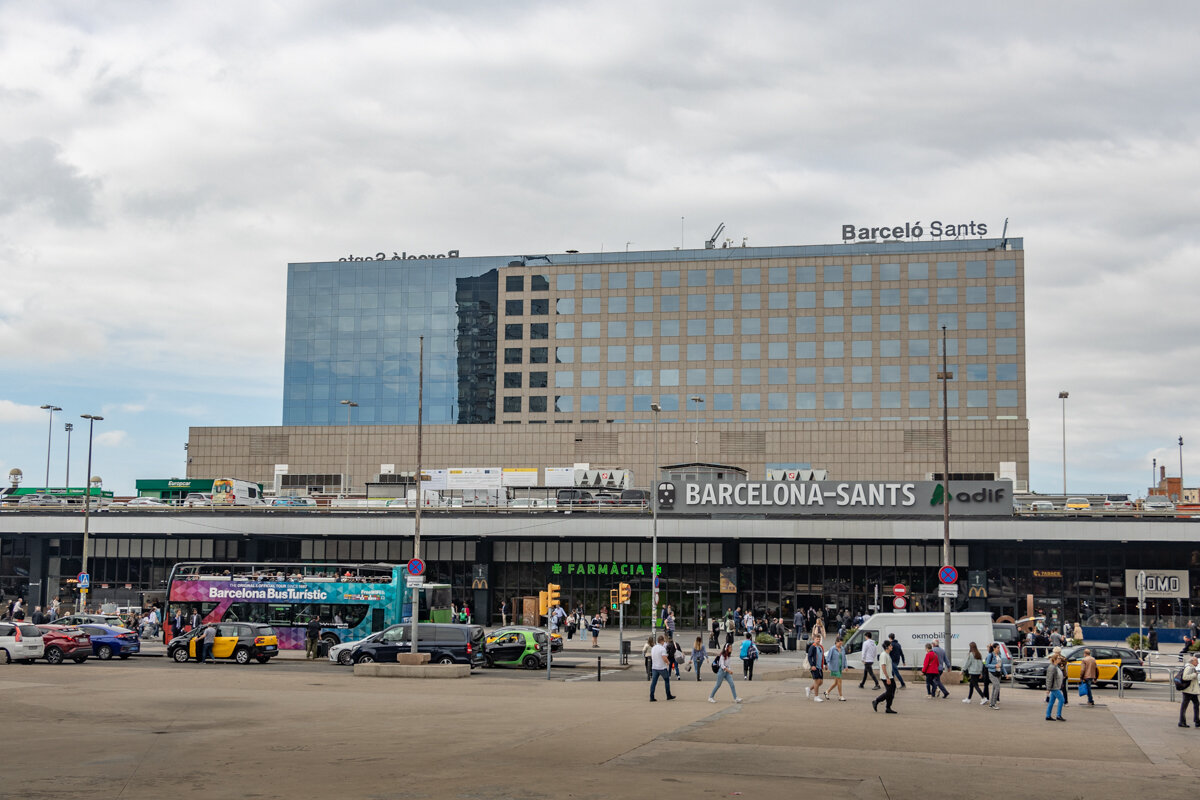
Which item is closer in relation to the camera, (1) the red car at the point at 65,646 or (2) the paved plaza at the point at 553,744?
(2) the paved plaza at the point at 553,744

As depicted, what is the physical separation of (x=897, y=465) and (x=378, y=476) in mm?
45942

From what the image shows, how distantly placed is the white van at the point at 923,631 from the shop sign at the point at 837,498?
25.6 m

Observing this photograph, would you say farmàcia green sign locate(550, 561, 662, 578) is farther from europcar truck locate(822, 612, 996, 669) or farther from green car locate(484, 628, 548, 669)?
europcar truck locate(822, 612, 996, 669)

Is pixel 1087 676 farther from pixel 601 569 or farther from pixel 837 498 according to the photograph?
pixel 601 569

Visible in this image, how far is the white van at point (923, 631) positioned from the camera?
130ft

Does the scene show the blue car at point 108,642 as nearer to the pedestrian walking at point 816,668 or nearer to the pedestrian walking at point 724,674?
the pedestrian walking at point 724,674

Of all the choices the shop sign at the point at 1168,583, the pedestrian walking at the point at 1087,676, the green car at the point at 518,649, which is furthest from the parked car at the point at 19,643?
the shop sign at the point at 1168,583

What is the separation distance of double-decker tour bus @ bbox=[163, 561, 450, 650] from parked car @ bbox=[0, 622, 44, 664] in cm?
847

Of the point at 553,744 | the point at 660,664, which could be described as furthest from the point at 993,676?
the point at 553,744

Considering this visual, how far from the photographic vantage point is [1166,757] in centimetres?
2114

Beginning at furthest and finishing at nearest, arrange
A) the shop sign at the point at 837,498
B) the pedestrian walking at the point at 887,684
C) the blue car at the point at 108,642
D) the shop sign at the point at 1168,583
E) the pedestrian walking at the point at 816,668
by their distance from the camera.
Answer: the shop sign at the point at 1168,583 → the shop sign at the point at 837,498 → the blue car at the point at 108,642 → the pedestrian walking at the point at 816,668 → the pedestrian walking at the point at 887,684

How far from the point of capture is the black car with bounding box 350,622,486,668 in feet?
136

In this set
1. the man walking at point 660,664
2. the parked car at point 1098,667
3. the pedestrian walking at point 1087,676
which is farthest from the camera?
the parked car at point 1098,667

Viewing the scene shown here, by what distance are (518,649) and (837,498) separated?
95.7 ft
